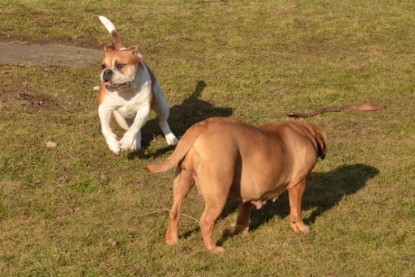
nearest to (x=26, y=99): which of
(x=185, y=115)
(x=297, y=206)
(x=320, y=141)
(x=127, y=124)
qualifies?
(x=127, y=124)

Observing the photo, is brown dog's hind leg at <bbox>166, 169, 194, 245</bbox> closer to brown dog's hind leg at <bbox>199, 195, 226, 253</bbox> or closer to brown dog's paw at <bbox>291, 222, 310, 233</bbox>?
brown dog's hind leg at <bbox>199, 195, 226, 253</bbox>

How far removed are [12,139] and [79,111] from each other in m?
1.55

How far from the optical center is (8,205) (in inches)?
277

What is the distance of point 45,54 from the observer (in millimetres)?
13758

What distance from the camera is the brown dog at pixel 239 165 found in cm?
563

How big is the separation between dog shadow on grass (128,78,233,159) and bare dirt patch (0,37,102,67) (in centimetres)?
283

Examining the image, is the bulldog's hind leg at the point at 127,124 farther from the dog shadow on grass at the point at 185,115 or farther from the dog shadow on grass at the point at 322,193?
the dog shadow on grass at the point at 322,193

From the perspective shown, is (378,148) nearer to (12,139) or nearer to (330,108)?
(330,108)

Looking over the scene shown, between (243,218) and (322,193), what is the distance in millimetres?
1490

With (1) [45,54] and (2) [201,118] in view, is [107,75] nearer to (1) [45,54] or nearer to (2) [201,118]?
(2) [201,118]

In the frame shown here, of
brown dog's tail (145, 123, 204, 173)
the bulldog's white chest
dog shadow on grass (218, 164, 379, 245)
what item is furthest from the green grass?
brown dog's tail (145, 123, 204, 173)

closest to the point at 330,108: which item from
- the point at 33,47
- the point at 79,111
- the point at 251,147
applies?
the point at 79,111

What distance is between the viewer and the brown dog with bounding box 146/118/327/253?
5.63m

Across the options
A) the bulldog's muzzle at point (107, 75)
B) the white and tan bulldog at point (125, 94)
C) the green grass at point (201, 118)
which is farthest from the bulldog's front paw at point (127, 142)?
the bulldog's muzzle at point (107, 75)
